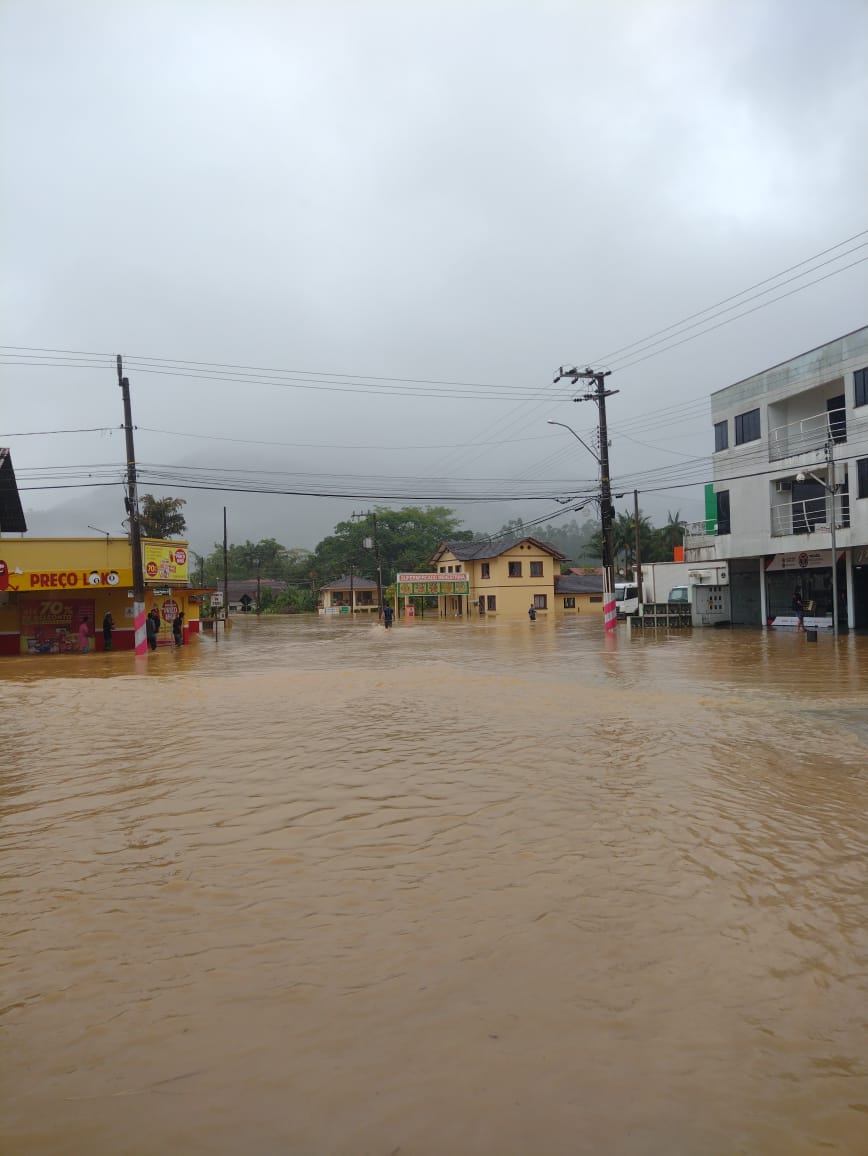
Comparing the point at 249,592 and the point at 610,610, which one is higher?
the point at 249,592

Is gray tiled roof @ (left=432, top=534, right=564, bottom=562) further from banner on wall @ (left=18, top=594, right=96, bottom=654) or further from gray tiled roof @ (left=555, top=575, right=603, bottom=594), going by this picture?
banner on wall @ (left=18, top=594, right=96, bottom=654)

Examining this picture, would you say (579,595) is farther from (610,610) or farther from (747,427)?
(610,610)

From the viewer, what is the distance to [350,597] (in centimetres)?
7944

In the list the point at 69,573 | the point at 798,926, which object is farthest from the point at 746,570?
the point at 798,926

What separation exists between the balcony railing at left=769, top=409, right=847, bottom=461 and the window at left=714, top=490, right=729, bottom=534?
10.1 ft

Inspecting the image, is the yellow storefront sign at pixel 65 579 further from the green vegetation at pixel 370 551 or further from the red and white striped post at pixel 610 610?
the green vegetation at pixel 370 551

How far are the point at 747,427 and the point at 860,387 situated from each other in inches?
247

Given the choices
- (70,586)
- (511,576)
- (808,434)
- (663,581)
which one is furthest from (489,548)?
(70,586)

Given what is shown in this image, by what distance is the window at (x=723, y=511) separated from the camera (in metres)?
34.2

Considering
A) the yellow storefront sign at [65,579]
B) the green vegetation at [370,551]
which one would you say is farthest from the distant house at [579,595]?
the yellow storefront sign at [65,579]

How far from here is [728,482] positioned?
111 feet

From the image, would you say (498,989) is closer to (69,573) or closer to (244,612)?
(69,573)

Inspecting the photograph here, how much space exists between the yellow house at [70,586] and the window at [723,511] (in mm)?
23359

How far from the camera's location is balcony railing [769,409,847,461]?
93.6ft
